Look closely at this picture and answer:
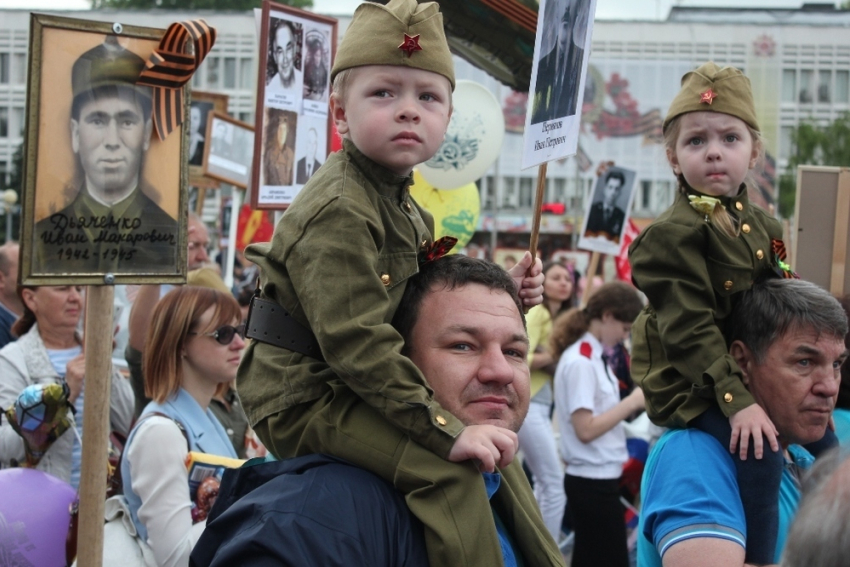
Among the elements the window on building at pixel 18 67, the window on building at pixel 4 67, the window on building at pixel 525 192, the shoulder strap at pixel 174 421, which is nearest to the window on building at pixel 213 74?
the window on building at pixel 18 67

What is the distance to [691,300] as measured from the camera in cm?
316

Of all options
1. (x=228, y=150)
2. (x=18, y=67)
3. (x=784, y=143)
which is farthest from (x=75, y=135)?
(x=784, y=143)

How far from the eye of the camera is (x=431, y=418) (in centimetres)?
227

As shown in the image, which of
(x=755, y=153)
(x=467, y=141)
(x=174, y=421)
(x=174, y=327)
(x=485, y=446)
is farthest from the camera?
(x=467, y=141)

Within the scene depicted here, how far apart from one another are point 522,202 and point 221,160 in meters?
50.1

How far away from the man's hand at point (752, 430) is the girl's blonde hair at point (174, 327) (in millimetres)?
2259

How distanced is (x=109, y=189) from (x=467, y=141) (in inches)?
194

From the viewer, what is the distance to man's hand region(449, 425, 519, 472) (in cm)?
224

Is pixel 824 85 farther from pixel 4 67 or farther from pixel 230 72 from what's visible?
pixel 4 67

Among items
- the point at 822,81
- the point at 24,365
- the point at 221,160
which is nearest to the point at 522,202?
the point at 822,81

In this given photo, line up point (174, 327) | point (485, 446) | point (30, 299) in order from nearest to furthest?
1. point (485, 446)
2. point (174, 327)
3. point (30, 299)

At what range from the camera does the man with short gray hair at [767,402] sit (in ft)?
9.39

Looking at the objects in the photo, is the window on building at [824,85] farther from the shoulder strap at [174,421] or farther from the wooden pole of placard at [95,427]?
the wooden pole of placard at [95,427]

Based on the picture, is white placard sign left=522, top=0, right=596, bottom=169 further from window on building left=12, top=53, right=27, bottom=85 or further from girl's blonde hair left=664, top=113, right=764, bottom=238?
window on building left=12, top=53, right=27, bottom=85
